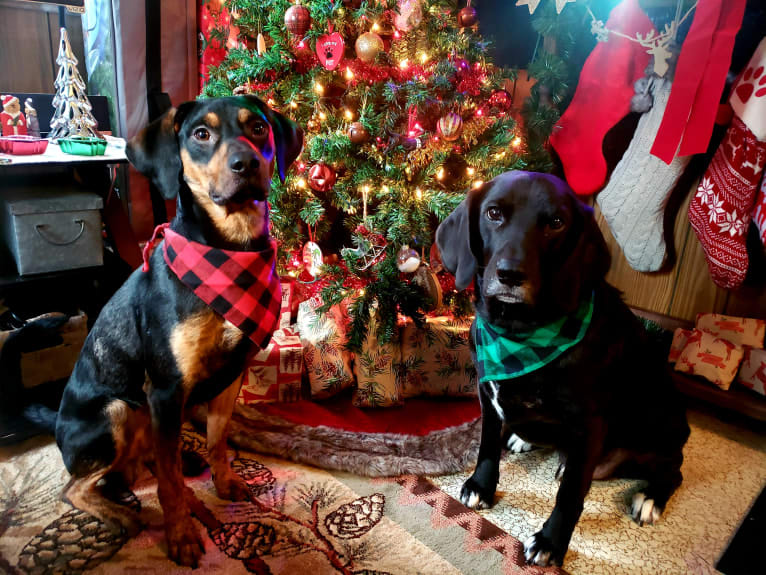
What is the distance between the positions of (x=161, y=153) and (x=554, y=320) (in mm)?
1163

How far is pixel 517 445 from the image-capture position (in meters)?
2.04

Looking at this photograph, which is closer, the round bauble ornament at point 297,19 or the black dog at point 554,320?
the black dog at point 554,320

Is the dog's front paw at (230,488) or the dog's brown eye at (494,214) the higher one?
the dog's brown eye at (494,214)

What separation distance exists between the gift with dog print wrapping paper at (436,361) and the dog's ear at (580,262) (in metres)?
0.99

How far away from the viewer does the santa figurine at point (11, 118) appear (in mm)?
2217

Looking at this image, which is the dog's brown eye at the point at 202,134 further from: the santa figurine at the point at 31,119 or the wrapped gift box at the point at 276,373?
the santa figurine at the point at 31,119

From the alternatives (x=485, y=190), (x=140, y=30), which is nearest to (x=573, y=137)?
(x=485, y=190)

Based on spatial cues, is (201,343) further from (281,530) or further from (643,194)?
(643,194)

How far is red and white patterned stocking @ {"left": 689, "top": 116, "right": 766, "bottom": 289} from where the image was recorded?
217 cm

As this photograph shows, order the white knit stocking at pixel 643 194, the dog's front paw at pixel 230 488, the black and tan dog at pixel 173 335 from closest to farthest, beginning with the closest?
the black and tan dog at pixel 173 335, the dog's front paw at pixel 230 488, the white knit stocking at pixel 643 194

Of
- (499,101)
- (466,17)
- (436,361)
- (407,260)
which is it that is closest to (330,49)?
(466,17)

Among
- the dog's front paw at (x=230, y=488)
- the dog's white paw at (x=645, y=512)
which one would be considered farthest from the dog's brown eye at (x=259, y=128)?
the dog's white paw at (x=645, y=512)

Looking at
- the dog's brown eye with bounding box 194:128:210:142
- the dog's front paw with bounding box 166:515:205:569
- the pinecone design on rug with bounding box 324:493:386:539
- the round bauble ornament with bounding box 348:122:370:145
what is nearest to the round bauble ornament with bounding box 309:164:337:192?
the round bauble ornament with bounding box 348:122:370:145

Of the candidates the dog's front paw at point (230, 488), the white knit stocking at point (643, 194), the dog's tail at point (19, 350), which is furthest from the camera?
the white knit stocking at point (643, 194)
